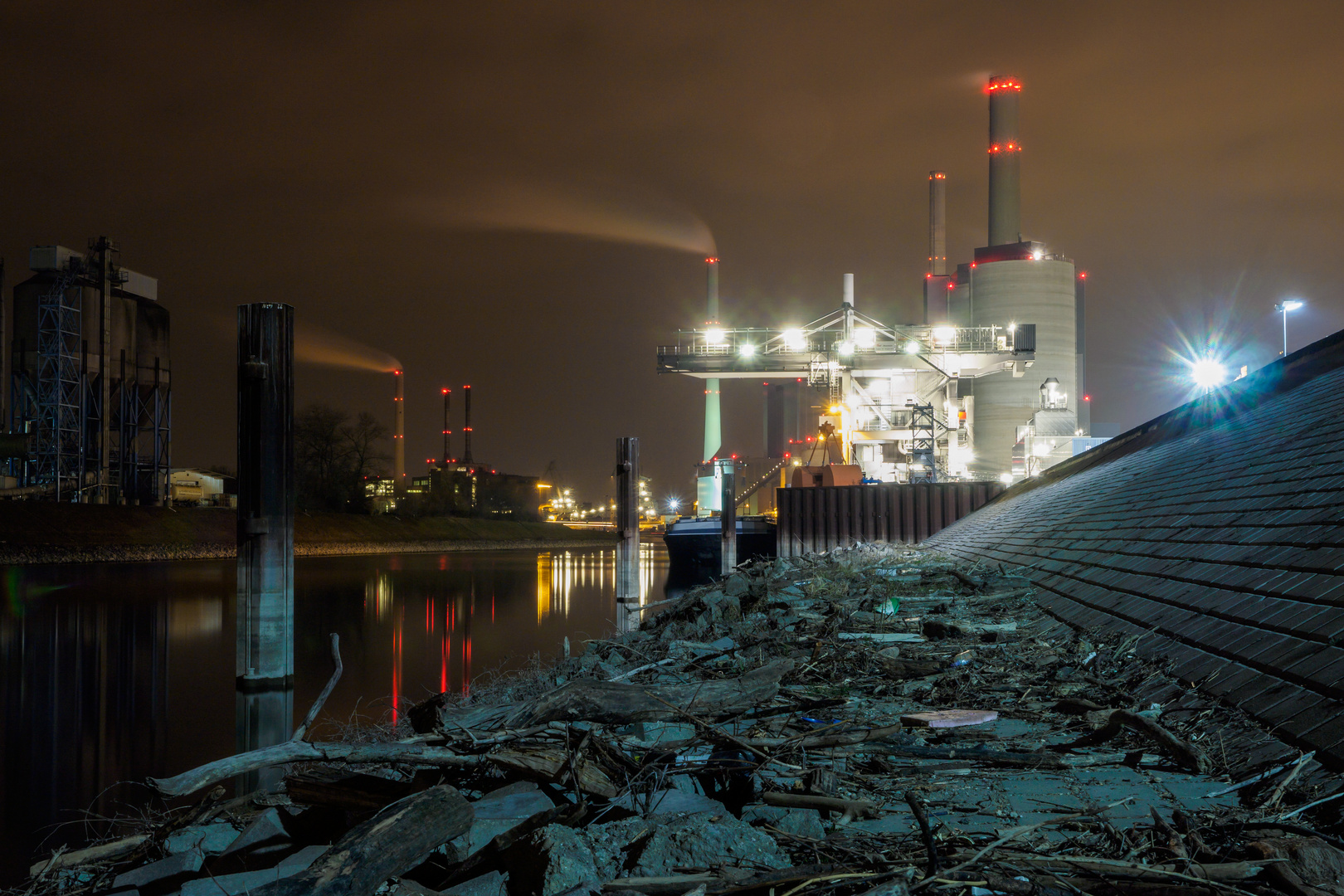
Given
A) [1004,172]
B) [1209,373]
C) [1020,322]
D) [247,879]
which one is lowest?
[247,879]

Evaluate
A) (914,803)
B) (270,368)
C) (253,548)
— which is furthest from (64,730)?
(914,803)

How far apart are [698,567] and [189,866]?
37.9 m

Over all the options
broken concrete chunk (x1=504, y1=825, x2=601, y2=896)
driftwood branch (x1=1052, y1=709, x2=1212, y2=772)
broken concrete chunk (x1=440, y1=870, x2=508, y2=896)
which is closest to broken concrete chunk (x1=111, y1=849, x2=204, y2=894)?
broken concrete chunk (x1=440, y1=870, x2=508, y2=896)

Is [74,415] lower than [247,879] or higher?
higher

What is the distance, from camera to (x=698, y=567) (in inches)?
1634

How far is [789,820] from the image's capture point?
3410 mm

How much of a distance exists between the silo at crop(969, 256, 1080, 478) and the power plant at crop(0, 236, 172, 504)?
55178 millimetres

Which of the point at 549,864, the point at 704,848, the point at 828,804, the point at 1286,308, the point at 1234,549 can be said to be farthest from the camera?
the point at 1286,308

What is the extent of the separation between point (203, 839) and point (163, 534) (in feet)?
176

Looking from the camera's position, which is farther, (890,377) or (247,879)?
(890,377)

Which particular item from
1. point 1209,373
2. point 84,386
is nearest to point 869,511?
point 1209,373

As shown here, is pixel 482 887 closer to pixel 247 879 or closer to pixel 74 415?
pixel 247 879

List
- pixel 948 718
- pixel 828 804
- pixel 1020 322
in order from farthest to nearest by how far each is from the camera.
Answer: pixel 1020 322 → pixel 948 718 → pixel 828 804

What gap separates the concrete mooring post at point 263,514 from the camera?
11.4 meters
